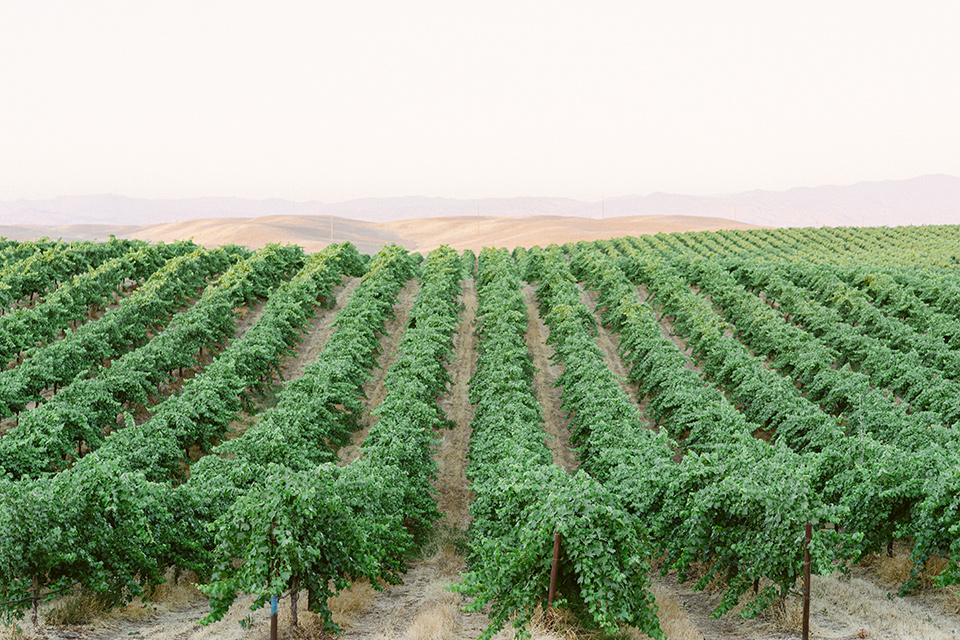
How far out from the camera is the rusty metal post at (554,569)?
402 inches

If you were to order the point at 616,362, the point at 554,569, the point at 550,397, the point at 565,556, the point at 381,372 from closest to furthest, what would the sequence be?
the point at 554,569 < the point at 565,556 < the point at 550,397 < the point at 381,372 < the point at 616,362

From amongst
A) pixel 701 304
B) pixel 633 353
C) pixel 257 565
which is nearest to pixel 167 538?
pixel 257 565

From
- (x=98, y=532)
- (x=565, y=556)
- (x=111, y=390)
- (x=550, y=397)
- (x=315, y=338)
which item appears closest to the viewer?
(x=565, y=556)

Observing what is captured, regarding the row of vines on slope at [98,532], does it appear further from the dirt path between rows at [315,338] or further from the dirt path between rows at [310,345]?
the dirt path between rows at [315,338]

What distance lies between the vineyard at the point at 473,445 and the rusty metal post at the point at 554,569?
0.60ft

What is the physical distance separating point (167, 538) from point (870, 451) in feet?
48.9

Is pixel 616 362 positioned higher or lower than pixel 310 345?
lower

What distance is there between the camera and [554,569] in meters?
10.3

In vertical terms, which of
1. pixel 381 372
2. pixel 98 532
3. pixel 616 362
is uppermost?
pixel 98 532

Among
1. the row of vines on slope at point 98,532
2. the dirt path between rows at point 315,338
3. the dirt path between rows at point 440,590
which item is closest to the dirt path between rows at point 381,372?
the dirt path between rows at point 315,338

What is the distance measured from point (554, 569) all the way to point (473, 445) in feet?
25.2

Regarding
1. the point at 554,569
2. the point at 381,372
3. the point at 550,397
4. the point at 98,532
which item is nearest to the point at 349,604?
the point at 554,569

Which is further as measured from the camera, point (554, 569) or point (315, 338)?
point (315, 338)

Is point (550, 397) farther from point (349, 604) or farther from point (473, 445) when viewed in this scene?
point (349, 604)
